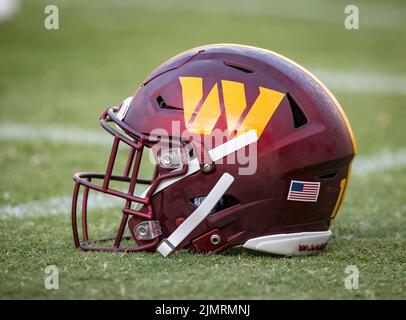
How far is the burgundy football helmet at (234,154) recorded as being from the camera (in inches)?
119

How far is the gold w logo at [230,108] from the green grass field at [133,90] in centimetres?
60

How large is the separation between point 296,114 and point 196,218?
0.64 metres

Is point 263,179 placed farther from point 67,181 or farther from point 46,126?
point 46,126

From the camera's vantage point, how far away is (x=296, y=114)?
123 inches

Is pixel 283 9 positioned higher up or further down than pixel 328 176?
higher up

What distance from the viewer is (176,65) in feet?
10.5

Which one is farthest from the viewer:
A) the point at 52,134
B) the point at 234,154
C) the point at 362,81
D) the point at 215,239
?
the point at 362,81

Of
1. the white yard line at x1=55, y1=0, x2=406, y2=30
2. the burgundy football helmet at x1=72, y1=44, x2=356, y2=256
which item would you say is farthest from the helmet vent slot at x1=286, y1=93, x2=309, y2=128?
the white yard line at x1=55, y1=0, x2=406, y2=30

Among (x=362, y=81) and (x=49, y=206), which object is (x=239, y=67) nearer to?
(x=49, y=206)

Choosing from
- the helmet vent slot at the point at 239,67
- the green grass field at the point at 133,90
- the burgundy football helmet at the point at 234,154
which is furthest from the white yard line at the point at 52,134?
the helmet vent slot at the point at 239,67

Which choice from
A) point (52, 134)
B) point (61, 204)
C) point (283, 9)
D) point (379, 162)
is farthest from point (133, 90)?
point (283, 9)

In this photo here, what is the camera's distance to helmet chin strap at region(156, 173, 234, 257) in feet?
9.95

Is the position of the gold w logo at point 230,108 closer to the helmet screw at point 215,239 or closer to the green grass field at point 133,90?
the helmet screw at point 215,239
